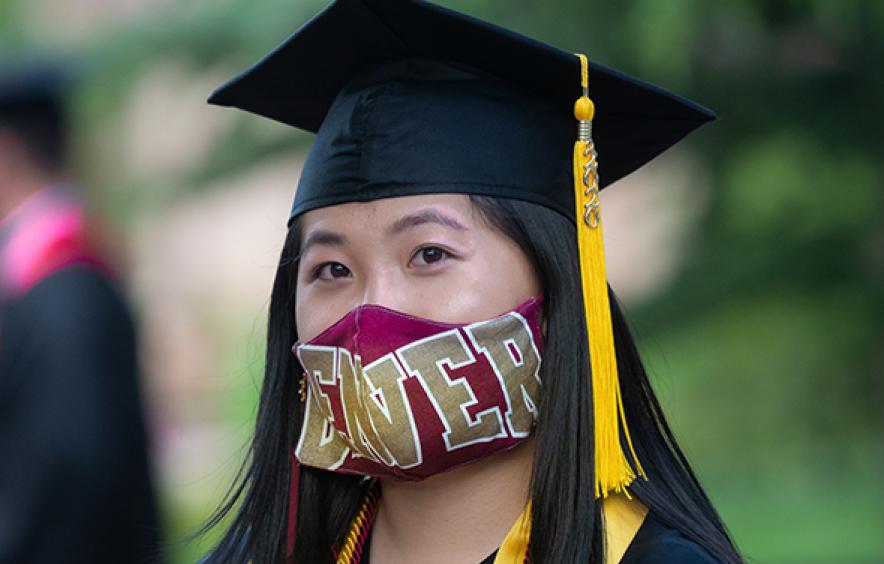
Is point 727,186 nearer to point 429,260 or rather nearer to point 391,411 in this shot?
point 429,260

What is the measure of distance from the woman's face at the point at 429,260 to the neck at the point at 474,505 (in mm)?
321

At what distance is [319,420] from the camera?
102 inches

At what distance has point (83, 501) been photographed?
4.23 m

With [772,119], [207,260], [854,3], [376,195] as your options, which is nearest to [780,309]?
[772,119]

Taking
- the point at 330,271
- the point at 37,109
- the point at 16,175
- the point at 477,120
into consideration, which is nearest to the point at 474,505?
the point at 330,271

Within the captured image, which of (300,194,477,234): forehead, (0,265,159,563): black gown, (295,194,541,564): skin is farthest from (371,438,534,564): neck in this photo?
(0,265,159,563): black gown

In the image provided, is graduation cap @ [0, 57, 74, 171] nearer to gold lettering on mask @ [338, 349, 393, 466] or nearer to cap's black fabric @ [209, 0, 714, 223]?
cap's black fabric @ [209, 0, 714, 223]

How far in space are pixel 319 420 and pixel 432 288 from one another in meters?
0.40

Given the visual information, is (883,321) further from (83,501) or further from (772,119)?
(83,501)

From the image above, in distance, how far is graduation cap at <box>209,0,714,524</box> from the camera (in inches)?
95.8

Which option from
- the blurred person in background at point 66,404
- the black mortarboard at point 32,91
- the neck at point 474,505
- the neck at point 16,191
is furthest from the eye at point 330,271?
the black mortarboard at point 32,91

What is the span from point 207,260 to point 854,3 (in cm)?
709

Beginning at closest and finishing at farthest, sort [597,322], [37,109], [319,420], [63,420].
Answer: [597,322] < [319,420] < [63,420] < [37,109]

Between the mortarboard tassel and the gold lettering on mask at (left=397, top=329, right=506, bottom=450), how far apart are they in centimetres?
25
